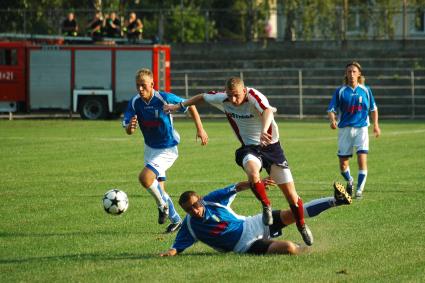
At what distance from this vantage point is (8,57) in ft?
137

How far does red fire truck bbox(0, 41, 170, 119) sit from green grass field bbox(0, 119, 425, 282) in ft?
47.0

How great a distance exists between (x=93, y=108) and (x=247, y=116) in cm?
3047

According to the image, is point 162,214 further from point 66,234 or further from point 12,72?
point 12,72

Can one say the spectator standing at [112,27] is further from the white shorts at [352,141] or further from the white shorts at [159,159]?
the white shorts at [159,159]

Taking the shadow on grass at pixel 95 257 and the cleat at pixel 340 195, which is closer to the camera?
the shadow on grass at pixel 95 257

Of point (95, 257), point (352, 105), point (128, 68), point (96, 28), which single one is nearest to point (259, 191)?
point (95, 257)

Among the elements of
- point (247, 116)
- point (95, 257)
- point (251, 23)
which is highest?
point (251, 23)

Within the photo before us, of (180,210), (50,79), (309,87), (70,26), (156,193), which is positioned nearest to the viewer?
(156,193)

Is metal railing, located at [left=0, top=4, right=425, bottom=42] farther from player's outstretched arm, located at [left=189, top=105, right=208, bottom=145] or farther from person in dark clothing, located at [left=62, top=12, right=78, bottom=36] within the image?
player's outstretched arm, located at [left=189, top=105, right=208, bottom=145]

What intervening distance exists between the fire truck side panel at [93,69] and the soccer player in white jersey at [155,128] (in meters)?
28.6

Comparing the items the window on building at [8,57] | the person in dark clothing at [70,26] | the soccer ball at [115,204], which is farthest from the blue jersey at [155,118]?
the person in dark clothing at [70,26]

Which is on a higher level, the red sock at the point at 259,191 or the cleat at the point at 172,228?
the red sock at the point at 259,191

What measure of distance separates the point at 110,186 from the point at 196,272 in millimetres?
8256

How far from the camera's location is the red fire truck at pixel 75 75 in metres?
41.3
